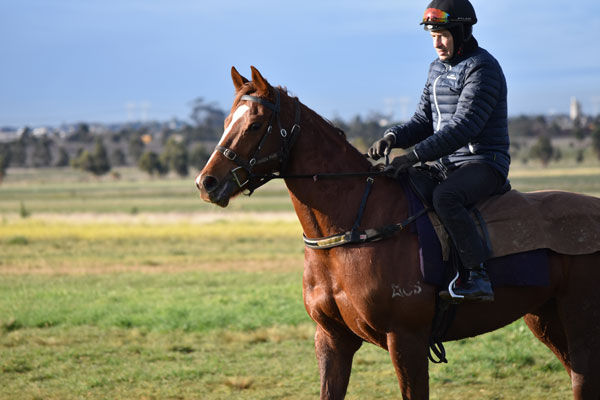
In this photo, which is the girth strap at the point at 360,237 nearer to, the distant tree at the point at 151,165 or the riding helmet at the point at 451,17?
the riding helmet at the point at 451,17

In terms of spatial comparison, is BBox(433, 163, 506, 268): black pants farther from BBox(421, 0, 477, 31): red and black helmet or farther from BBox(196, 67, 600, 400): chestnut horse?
BBox(421, 0, 477, 31): red and black helmet

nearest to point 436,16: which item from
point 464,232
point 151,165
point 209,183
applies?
point 464,232

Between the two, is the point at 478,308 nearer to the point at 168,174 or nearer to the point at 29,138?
the point at 168,174

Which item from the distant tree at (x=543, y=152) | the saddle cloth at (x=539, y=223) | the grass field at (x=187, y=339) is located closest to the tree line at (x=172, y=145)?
the distant tree at (x=543, y=152)

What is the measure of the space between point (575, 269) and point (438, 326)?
1.12 metres

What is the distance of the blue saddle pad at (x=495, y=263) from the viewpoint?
5.44m

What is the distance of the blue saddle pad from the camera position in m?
5.44

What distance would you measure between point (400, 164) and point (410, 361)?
130 cm

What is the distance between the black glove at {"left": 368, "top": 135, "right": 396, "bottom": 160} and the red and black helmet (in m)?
0.84

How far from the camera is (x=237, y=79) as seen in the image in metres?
5.53

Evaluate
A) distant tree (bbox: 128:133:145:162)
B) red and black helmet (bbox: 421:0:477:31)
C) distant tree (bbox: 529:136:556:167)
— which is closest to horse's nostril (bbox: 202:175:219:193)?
red and black helmet (bbox: 421:0:477:31)

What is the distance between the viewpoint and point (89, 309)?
13547 mm

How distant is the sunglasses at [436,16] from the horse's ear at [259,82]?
1.25m

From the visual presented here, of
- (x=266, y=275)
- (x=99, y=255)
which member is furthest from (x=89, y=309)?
(x=99, y=255)
